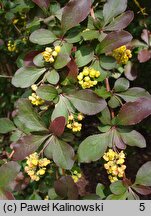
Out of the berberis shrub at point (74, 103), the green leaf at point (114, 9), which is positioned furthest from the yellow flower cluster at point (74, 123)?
the green leaf at point (114, 9)

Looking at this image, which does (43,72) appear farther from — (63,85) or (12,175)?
(12,175)

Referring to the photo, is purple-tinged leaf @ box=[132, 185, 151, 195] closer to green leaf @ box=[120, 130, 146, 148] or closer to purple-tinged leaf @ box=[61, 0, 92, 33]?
green leaf @ box=[120, 130, 146, 148]

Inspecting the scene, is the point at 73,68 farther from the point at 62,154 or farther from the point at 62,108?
the point at 62,154

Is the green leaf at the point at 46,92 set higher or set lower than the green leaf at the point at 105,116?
Answer: higher

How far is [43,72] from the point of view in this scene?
3.74 ft

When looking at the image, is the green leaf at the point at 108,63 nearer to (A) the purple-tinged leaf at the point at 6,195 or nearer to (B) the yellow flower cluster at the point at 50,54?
(B) the yellow flower cluster at the point at 50,54

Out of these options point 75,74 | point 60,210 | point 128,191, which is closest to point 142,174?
point 128,191

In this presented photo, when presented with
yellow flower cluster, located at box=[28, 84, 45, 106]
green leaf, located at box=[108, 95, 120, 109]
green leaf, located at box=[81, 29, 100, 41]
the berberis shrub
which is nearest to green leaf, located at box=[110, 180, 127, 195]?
the berberis shrub

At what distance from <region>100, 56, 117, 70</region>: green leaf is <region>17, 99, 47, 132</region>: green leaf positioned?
272 millimetres

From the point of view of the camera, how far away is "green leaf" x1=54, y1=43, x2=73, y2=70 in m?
1.07

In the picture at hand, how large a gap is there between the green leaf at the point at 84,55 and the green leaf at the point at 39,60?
0.11 meters

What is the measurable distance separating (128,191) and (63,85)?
0.43 metres

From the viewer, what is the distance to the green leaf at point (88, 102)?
107 centimetres

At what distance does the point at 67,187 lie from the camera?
3.78 ft
